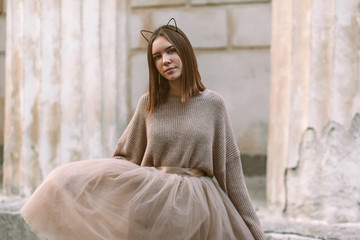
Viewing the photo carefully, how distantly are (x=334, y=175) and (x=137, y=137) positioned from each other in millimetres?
1508

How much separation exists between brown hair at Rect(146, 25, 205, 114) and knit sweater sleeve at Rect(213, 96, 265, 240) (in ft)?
0.45

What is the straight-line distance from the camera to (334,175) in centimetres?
271

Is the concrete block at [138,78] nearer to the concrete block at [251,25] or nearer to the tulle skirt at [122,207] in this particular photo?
the concrete block at [251,25]

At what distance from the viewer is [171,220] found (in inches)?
58.8

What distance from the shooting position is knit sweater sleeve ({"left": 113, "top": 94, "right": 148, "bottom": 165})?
175cm

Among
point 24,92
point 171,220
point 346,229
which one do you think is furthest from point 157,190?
point 24,92

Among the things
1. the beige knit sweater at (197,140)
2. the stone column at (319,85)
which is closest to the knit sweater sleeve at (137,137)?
the beige knit sweater at (197,140)

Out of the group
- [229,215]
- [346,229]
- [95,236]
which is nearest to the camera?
[95,236]

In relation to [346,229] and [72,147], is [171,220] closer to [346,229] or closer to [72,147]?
[346,229]

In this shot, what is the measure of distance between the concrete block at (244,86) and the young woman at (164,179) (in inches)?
83.0

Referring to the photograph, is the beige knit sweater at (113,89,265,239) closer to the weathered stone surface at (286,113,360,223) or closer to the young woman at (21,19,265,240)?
the young woman at (21,19,265,240)

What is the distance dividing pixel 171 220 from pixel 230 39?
8.49 feet

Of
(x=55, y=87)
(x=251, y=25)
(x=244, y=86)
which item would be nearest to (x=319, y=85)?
(x=244, y=86)

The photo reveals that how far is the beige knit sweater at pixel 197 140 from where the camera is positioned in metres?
1.65
